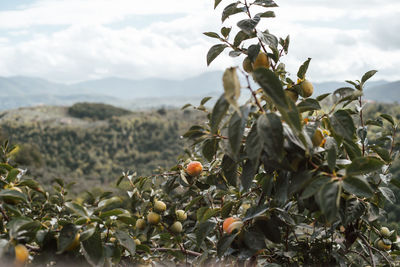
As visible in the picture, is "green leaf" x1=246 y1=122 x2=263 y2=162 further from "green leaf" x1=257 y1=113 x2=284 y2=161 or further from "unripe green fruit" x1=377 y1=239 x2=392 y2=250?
"unripe green fruit" x1=377 y1=239 x2=392 y2=250

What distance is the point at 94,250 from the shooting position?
696mm

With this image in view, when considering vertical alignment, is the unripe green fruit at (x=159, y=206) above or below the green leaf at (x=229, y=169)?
below

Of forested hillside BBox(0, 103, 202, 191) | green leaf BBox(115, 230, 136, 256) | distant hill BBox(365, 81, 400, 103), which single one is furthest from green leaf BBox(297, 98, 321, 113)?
distant hill BBox(365, 81, 400, 103)

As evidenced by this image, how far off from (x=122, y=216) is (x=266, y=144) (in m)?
0.39

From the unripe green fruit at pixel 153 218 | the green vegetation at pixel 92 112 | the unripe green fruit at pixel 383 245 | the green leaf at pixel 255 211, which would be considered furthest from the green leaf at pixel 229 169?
the green vegetation at pixel 92 112

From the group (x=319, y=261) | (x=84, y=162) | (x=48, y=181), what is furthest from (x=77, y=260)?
(x=84, y=162)

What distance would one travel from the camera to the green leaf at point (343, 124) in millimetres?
725

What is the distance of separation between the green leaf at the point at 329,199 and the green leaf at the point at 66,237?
499 mm

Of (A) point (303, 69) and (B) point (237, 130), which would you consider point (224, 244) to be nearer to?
(B) point (237, 130)

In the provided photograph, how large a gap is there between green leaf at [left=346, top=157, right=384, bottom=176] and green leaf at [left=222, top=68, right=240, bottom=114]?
0.86 feet

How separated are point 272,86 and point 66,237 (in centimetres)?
52

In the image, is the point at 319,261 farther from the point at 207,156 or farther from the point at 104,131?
the point at 104,131

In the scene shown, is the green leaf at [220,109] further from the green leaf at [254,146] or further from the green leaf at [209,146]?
the green leaf at [209,146]

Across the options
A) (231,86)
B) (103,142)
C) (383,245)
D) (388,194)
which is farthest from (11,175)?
(103,142)
